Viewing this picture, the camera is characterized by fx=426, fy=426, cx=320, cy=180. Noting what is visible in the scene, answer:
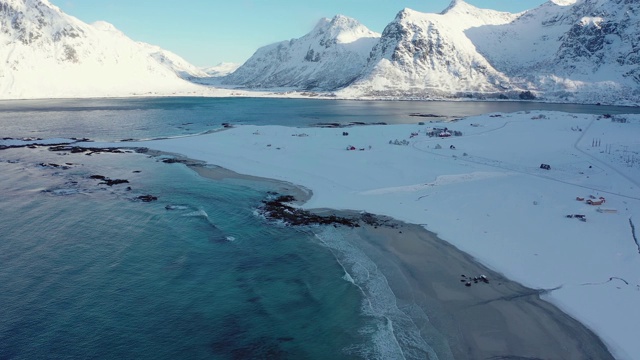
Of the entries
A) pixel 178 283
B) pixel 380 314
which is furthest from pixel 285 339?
pixel 178 283

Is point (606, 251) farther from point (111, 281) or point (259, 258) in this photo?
point (111, 281)

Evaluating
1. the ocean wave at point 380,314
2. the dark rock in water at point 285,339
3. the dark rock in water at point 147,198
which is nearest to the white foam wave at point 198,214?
the dark rock in water at point 147,198

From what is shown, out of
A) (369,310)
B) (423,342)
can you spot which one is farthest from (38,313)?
(423,342)

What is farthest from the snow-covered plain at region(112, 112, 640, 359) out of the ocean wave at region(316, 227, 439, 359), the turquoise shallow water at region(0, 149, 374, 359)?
the turquoise shallow water at region(0, 149, 374, 359)

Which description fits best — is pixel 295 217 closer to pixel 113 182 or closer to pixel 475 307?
pixel 475 307

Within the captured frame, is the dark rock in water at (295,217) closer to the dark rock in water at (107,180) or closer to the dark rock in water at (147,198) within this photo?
the dark rock in water at (147,198)
